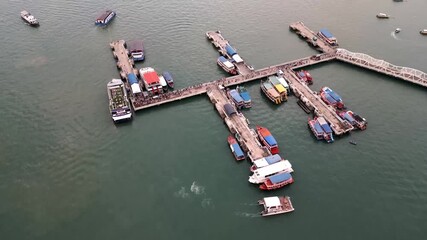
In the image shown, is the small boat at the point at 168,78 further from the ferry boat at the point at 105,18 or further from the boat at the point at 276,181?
the ferry boat at the point at 105,18

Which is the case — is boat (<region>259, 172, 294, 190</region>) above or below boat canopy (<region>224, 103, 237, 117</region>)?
below

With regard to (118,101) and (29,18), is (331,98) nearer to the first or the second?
(118,101)

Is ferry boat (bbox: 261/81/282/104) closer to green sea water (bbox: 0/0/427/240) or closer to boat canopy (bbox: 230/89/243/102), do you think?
A: green sea water (bbox: 0/0/427/240)

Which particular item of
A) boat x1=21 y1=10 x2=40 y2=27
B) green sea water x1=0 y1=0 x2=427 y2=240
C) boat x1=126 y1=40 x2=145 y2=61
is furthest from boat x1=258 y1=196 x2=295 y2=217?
boat x1=21 y1=10 x2=40 y2=27

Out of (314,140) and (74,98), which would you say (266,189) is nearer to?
(314,140)

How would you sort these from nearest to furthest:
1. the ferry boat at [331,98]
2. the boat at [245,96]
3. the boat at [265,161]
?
the boat at [265,161] < the ferry boat at [331,98] < the boat at [245,96]

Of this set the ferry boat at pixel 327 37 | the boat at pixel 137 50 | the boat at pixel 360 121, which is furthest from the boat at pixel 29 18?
the boat at pixel 360 121

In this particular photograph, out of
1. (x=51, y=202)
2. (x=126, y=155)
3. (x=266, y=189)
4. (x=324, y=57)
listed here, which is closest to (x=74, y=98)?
(x=126, y=155)
